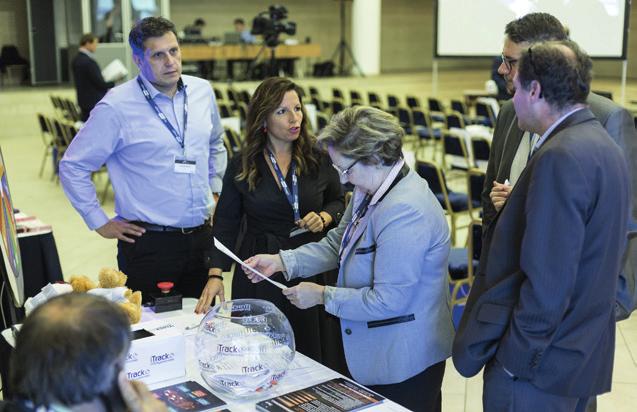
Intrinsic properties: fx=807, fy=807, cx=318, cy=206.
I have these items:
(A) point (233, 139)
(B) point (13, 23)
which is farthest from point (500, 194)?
(B) point (13, 23)

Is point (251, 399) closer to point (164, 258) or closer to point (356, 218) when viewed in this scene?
point (356, 218)

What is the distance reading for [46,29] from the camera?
18672 mm

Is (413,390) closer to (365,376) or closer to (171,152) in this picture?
(365,376)

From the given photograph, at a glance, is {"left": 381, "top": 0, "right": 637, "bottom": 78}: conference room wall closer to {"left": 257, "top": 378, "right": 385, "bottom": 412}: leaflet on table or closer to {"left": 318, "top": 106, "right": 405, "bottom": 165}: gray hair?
{"left": 318, "top": 106, "right": 405, "bottom": 165}: gray hair

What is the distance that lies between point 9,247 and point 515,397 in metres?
1.63

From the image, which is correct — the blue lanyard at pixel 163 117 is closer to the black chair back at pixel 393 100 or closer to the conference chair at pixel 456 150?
the conference chair at pixel 456 150

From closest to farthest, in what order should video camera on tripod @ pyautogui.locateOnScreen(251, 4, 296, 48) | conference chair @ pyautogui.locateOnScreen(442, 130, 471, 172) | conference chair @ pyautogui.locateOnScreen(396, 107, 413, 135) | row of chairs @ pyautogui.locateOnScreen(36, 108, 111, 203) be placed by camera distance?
conference chair @ pyautogui.locateOnScreen(442, 130, 471, 172) → video camera on tripod @ pyautogui.locateOnScreen(251, 4, 296, 48) → row of chairs @ pyautogui.locateOnScreen(36, 108, 111, 203) → conference chair @ pyautogui.locateOnScreen(396, 107, 413, 135)

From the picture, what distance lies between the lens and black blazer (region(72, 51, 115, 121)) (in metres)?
10.5

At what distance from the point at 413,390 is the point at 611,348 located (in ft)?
2.08

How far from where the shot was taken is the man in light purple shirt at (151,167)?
3.40m

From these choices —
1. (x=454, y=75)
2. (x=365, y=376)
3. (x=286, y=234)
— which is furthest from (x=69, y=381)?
(x=454, y=75)

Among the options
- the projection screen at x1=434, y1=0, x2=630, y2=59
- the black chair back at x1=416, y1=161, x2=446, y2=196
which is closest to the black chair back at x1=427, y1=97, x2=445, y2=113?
the projection screen at x1=434, y1=0, x2=630, y2=59

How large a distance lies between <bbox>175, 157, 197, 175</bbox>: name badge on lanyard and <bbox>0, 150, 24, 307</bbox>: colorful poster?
0.81 m

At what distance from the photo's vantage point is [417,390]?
2533 millimetres
